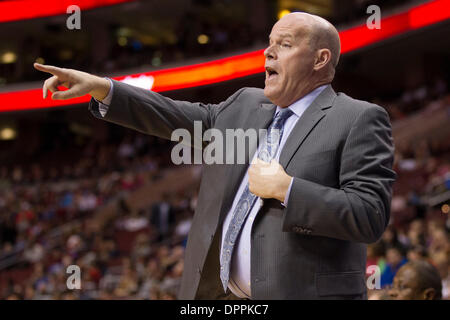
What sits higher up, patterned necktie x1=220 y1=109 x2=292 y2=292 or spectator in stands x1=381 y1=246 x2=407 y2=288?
spectator in stands x1=381 y1=246 x2=407 y2=288

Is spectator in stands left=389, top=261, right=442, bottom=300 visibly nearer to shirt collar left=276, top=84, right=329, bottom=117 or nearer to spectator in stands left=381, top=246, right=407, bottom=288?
shirt collar left=276, top=84, right=329, bottom=117

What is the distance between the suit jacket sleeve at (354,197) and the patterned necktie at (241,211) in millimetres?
176

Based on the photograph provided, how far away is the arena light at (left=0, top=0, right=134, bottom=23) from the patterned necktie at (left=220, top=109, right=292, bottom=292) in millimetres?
14298

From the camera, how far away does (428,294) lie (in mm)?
2695

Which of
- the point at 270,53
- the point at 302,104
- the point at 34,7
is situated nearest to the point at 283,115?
the point at 302,104

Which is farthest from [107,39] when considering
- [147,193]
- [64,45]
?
[147,193]

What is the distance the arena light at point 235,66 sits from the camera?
11422mm

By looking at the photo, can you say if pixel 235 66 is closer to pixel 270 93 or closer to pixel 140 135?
pixel 140 135

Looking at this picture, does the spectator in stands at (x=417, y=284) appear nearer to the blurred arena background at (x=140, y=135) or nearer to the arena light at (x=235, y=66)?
the blurred arena background at (x=140, y=135)

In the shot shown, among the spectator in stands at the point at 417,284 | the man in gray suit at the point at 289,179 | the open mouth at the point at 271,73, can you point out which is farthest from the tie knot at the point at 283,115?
the spectator in stands at the point at 417,284

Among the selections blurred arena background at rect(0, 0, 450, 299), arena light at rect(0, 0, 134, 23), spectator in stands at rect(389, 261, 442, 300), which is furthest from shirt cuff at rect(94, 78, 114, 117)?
arena light at rect(0, 0, 134, 23)

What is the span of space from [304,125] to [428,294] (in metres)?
1.41

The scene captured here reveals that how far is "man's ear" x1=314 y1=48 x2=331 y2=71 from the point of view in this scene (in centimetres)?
174
